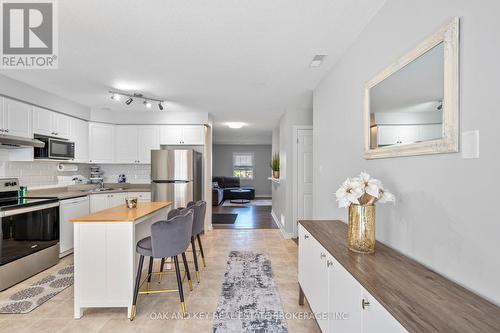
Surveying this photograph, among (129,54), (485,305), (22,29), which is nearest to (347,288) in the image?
(485,305)

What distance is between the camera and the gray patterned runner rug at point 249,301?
2.17 m

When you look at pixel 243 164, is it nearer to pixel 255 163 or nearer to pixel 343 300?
pixel 255 163

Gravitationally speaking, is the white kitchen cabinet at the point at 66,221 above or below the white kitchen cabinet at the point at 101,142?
below

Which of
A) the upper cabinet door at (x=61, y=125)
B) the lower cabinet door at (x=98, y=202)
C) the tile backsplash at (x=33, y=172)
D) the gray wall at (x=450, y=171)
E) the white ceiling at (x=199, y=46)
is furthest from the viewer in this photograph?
the lower cabinet door at (x=98, y=202)

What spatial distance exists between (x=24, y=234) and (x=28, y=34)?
2.26m

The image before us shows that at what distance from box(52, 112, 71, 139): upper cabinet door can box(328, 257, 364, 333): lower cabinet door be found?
15.2 feet

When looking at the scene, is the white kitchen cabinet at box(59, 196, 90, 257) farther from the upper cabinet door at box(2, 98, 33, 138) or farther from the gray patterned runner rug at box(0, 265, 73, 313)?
the upper cabinet door at box(2, 98, 33, 138)

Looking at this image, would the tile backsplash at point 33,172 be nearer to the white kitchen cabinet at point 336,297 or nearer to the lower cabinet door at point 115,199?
the lower cabinet door at point 115,199

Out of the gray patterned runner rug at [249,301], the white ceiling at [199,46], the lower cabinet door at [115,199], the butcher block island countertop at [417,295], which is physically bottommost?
the gray patterned runner rug at [249,301]

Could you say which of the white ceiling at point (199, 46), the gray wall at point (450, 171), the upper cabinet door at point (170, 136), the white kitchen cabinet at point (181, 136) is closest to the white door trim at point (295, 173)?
the white ceiling at point (199, 46)

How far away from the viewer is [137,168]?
5543 mm

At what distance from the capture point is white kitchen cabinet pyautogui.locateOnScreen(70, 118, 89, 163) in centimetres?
466

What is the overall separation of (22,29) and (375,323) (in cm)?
337

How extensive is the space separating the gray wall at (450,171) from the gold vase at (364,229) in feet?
0.69
